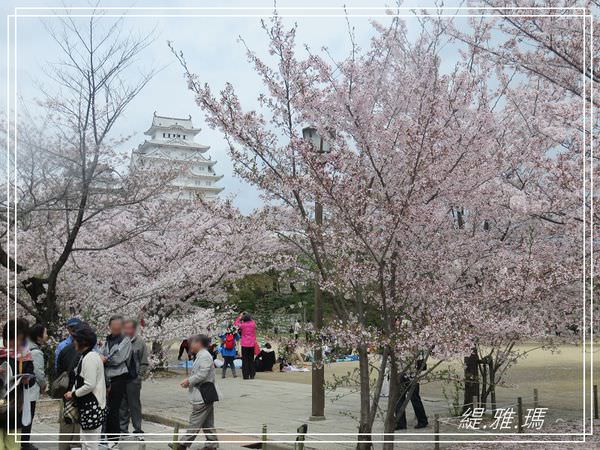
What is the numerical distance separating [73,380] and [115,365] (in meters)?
0.95

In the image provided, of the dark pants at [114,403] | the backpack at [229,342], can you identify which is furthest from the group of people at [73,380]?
the backpack at [229,342]

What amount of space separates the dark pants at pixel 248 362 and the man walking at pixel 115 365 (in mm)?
6634

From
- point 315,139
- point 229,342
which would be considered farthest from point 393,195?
point 229,342

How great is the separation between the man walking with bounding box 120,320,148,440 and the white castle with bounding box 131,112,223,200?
6.27 ft

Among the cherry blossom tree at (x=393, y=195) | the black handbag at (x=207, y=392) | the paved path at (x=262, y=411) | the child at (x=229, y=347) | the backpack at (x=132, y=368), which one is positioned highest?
the cherry blossom tree at (x=393, y=195)

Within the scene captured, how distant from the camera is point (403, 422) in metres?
8.27

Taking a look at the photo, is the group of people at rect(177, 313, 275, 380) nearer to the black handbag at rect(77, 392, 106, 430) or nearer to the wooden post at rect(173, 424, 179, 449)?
the wooden post at rect(173, 424, 179, 449)

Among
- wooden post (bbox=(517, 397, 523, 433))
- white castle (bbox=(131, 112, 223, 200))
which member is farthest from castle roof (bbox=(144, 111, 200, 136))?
wooden post (bbox=(517, 397, 523, 433))

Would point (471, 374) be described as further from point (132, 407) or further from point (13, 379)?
point (13, 379)

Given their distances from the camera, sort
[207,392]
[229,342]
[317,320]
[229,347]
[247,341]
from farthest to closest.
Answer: [229,347]
[229,342]
[247,341]
[317,320]
[207,392]

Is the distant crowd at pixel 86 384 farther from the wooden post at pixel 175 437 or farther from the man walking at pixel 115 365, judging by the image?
the wooden post at pixel 175 437

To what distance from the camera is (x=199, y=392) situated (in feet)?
22.7

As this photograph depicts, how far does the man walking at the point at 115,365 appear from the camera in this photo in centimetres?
662

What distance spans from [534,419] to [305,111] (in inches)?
180
